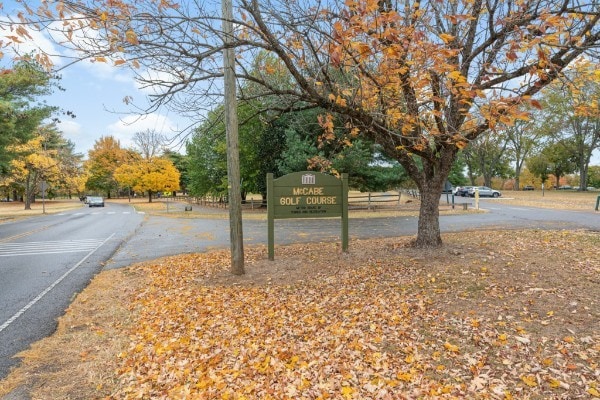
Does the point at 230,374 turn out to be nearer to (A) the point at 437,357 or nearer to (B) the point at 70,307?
(A) the point at 437,357

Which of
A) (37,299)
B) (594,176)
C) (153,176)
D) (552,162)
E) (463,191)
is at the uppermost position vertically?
(552,162)

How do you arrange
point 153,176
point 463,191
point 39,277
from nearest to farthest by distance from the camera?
1. point 39,277
2. point 463,191
3. point 153,176

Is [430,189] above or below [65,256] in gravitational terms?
above

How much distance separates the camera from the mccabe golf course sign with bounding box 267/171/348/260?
7.29m

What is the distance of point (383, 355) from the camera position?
338 cm

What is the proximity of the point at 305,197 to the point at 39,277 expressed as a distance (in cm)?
541

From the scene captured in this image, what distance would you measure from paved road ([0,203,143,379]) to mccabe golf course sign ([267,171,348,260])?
3.75m

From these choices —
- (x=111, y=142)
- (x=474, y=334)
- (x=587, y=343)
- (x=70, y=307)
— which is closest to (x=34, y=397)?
(x=70, y=307)

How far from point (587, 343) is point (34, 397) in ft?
16.4

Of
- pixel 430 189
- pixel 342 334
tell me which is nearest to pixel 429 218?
pixel 430 189

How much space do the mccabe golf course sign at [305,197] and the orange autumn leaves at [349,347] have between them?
6.96 ft

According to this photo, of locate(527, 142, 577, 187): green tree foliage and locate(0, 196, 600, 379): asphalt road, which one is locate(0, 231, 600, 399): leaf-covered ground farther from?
locate(527, 142, 577, 187): green tree foliage

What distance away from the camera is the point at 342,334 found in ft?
12.6

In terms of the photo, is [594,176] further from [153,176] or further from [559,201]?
[153,176]
